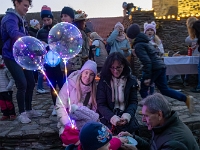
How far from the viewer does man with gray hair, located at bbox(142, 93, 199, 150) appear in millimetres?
2299

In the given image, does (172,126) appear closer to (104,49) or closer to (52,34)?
(52,34)

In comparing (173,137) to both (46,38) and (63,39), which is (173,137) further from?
(46,38)

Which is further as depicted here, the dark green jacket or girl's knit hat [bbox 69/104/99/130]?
girl's knit hat [bbox 69/104/99/130]

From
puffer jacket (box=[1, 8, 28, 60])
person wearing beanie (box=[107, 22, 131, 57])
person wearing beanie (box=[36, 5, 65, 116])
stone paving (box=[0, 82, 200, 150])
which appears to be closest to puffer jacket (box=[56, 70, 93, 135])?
stone paving (box=[0, 82, 200, 150])

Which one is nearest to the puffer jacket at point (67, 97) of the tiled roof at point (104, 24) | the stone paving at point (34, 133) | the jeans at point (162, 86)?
the stone paving at point (34, 133)

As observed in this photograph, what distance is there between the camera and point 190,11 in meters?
15.5

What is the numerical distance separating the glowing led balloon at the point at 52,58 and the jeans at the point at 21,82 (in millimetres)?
437

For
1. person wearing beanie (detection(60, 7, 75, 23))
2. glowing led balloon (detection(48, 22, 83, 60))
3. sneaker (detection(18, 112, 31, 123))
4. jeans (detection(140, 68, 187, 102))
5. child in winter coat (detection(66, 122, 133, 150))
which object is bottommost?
sneaker (detection(18, 112, 31, 123))

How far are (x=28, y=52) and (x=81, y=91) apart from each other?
0.90 m

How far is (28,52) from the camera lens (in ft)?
11.9

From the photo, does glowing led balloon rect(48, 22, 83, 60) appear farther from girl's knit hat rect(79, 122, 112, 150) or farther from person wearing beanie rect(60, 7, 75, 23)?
girl's knit hat rect(79, 122, 112, 150)

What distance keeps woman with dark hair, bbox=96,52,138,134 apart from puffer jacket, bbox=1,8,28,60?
4.66 ft

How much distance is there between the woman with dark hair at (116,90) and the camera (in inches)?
140

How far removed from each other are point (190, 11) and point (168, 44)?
5.73 metres
